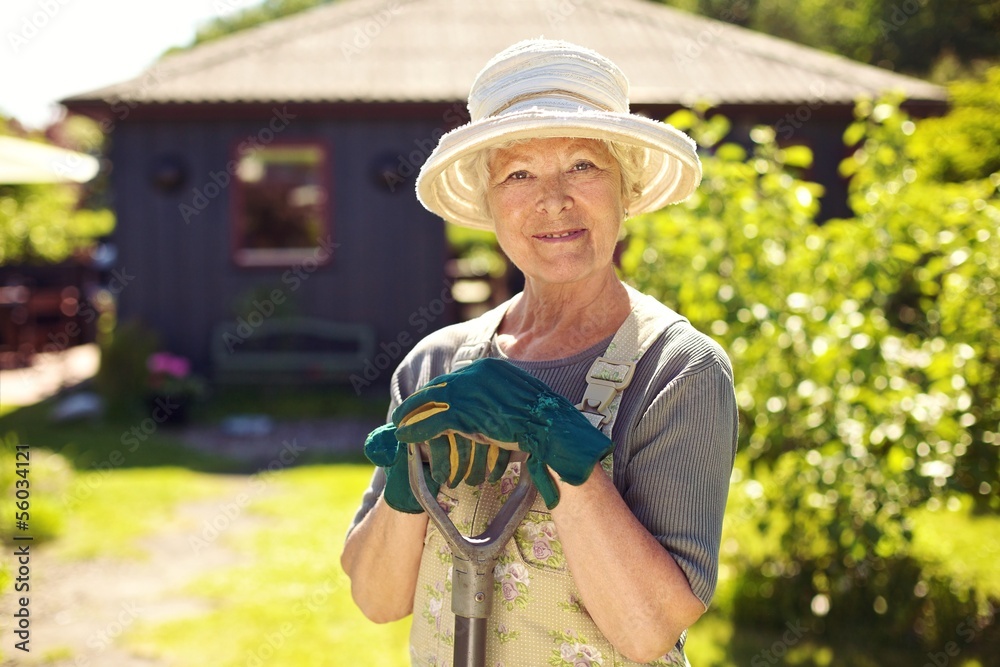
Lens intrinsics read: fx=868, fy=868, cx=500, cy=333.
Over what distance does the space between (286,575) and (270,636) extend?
84 cm

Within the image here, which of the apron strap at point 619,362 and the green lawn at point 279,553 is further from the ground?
the apron strap at point 619,362

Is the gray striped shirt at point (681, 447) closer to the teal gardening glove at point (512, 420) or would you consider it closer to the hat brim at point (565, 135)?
the teal gardening glove at point (512, 420)

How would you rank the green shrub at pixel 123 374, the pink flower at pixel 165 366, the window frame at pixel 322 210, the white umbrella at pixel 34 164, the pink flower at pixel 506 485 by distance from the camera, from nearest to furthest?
the pink flower at pixel 506 485
the white umbrella at pixel 34 164
the green shrub at pixel 123 374
the pink flower at pixel 165 366
the window frame at pixel 322 210

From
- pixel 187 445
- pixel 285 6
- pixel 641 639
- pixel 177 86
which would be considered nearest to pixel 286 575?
pixel 187 445

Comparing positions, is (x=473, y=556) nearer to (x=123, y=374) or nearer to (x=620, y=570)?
(x=620, y=570)

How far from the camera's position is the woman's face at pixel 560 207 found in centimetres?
176

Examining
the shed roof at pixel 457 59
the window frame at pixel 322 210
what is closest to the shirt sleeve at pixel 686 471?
the shed roof at pixel 457 59

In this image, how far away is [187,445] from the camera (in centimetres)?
845

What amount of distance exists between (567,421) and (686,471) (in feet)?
0.76

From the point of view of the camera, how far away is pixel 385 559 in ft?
6.03

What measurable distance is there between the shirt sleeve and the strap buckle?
71mm

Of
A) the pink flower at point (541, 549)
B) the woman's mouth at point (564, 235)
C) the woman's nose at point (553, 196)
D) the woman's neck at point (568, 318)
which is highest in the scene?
the woman's nose at point (553, 196)

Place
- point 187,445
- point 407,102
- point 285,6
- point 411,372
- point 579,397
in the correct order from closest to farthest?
point 579,397, point 411,372, point 187,445, point 407,102, point 285,6

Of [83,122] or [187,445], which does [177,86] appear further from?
[83,122]
